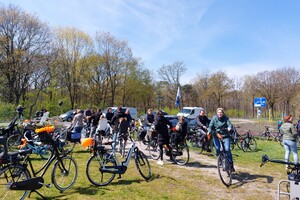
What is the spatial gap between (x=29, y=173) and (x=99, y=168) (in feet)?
4.95

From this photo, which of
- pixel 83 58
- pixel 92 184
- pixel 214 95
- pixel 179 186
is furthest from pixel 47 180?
pixel 214 95

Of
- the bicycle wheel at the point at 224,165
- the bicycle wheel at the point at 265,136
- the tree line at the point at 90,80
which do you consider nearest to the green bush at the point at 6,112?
the tree line at the point at 90,80

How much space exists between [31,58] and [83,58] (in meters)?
9.40

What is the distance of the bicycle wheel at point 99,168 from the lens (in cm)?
546

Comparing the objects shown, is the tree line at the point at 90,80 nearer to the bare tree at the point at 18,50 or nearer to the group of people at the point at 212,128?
the bare tree at the point at 18,50

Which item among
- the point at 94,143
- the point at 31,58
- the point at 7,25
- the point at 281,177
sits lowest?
the point at 281,177

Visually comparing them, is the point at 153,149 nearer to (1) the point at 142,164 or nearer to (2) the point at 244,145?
(1) the point at 142,164

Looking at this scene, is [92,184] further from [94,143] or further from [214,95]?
[214,95]

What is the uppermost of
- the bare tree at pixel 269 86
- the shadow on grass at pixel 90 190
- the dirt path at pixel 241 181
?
the bare tree at pixel 269 86

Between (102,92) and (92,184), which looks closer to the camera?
(92,184)

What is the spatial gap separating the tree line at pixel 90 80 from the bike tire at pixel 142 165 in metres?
24.2

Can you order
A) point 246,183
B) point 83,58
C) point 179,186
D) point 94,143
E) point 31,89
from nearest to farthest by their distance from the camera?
point 94,143 < point 179,186 < point 246,183 < point 31,89 < point 83,58

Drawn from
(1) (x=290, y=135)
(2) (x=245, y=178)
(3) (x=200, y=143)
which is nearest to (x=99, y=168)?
(2) (x=245, y=178)

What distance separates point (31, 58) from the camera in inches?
1053
